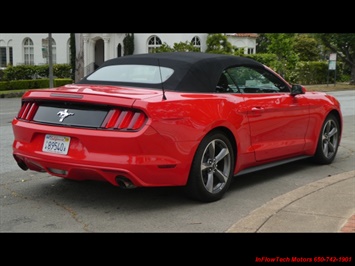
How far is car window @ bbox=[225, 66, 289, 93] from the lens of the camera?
19.4 feet

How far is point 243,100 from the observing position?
570 centimetres

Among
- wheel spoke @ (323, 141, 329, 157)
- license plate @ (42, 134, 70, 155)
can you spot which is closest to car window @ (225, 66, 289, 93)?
wheel spoke @ (323, 141, 329, 157)

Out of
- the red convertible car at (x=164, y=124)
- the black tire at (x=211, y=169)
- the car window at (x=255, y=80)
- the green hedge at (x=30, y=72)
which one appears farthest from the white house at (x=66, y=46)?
the black tire at (x=211, y=169)

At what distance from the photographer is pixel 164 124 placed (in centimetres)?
470

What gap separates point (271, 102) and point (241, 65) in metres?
0.58

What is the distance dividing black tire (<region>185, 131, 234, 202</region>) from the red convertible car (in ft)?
0.03

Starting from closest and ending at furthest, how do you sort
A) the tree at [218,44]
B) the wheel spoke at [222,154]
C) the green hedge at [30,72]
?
1. the wheel spoke at [222,154]
2. the green hedge at [30,72]
3. the tree at [218,44]

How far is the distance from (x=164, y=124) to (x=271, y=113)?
188 centimetres

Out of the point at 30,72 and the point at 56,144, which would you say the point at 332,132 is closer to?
the point at 56,144

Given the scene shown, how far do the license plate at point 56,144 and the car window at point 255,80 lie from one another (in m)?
2.09

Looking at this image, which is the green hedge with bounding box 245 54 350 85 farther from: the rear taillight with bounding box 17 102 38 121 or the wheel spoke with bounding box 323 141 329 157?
the rear taillight with bounding box 17 102 38 121

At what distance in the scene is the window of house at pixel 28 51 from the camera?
42.0 meters

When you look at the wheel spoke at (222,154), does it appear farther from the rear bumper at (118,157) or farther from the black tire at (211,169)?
the rear bumper at (118,157)
